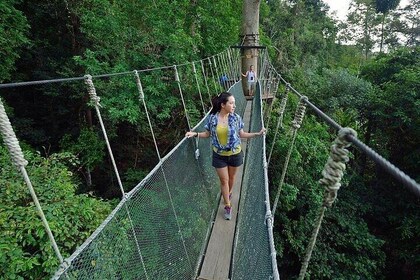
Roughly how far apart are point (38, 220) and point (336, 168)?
1962 millimetres

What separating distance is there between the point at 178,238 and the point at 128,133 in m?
4.15

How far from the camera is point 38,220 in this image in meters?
1.98

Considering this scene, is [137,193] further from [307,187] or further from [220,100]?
[307,187]

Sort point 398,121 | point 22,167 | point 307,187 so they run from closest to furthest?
point 22,167 < point 307,187 < point 398,121

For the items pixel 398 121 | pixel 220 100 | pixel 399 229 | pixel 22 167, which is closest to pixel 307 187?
pixel 399 229

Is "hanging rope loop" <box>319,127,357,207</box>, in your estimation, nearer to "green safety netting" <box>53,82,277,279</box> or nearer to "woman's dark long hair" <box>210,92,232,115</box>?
"green safety netting" <box>53,82,277,279</box>

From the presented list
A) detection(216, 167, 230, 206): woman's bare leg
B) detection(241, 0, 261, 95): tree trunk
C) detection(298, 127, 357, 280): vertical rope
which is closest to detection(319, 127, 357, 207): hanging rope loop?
detection(298, 127, 357, 280): vertical rope

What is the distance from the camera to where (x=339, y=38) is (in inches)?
754

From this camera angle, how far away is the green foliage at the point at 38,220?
1.80 m

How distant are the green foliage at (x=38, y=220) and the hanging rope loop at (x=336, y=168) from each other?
176cm

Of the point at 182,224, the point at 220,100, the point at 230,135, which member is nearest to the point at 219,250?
the point at 182,224

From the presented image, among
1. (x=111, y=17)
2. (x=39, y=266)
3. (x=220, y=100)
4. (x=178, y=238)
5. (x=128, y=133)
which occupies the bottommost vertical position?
(x=128, y=133)

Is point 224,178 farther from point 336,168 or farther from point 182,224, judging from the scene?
point 336,168

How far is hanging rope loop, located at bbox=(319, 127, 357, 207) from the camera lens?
0.59 m
